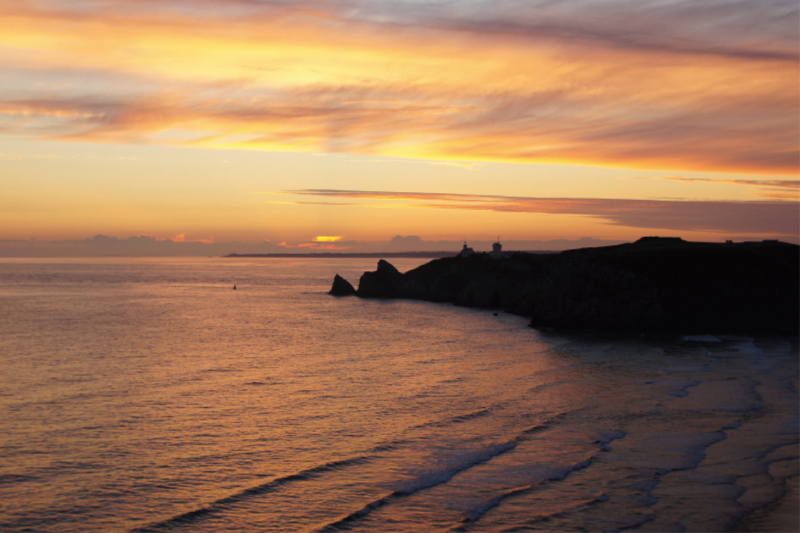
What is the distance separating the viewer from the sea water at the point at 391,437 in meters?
15.6

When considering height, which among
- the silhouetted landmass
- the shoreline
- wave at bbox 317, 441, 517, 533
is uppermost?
the silhouetted landmass

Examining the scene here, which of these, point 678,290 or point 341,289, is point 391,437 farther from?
point 341,289

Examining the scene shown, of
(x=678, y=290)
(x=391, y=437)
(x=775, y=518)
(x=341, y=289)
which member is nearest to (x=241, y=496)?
(x=391, y=437)

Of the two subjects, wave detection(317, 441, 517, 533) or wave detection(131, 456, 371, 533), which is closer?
wave detection(131, 456, 371, 533)

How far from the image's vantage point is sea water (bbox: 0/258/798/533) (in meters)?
15.6

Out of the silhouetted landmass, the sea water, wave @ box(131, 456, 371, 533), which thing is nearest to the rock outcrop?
the silhouetted landmass

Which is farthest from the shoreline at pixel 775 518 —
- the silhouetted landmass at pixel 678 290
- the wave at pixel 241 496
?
the silhouetted landmass at pixel 678 290

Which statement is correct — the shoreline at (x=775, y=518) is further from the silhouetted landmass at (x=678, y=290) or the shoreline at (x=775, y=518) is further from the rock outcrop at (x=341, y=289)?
the rock outcrop at (x=341, y=289)

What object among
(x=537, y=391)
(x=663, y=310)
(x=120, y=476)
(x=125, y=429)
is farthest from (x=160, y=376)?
(x=663, y=310)

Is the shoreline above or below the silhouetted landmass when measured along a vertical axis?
below

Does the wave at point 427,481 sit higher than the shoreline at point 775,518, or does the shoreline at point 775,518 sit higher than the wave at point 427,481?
the shoreline at point 775,518

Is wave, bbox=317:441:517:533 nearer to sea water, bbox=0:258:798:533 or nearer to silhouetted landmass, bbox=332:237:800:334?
sea water, bbox=0:258:798:533

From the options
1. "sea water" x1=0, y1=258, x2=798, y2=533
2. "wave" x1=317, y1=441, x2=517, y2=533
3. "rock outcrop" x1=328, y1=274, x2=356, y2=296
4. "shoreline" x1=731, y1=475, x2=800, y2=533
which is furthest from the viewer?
"rock outcrop" x1=328, y1=274, x2=356, y2=296

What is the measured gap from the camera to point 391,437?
22531mm
